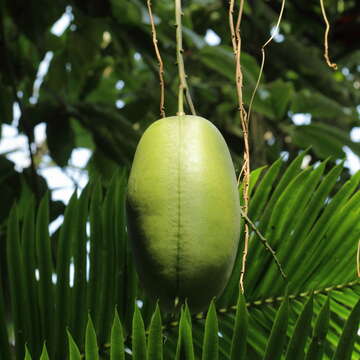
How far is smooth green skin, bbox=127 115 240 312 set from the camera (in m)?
0.64

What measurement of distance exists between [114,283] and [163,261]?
0.43 metres

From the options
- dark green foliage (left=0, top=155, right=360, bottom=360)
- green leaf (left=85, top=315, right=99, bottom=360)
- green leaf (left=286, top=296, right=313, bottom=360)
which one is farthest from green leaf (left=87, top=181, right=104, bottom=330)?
green leaf (left=286, top=296, right=313, bottom=360)

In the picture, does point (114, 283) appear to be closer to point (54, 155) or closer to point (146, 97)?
point (54, 155)

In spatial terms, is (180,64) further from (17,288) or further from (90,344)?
(17,288)

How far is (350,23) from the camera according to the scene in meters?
2.35

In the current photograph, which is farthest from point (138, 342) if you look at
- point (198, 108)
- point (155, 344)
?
point (198, 108)

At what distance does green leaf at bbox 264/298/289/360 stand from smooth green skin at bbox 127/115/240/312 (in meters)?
0.16

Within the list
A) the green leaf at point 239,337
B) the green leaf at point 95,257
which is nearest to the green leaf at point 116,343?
the green leaf at point 239,337

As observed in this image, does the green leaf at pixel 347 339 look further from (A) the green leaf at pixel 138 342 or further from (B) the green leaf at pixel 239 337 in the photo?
(A) the green leaf at pixel 138 342

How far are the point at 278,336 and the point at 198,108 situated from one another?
164cm

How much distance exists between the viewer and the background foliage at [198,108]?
1074 millimetres

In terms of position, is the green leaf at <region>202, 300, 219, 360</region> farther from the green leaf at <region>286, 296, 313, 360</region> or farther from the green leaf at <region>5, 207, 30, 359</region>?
the green leaf at <region>5, 207, 30, 359</region>

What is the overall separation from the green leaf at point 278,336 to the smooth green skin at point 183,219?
0.54 ft

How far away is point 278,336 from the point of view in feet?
2.69
